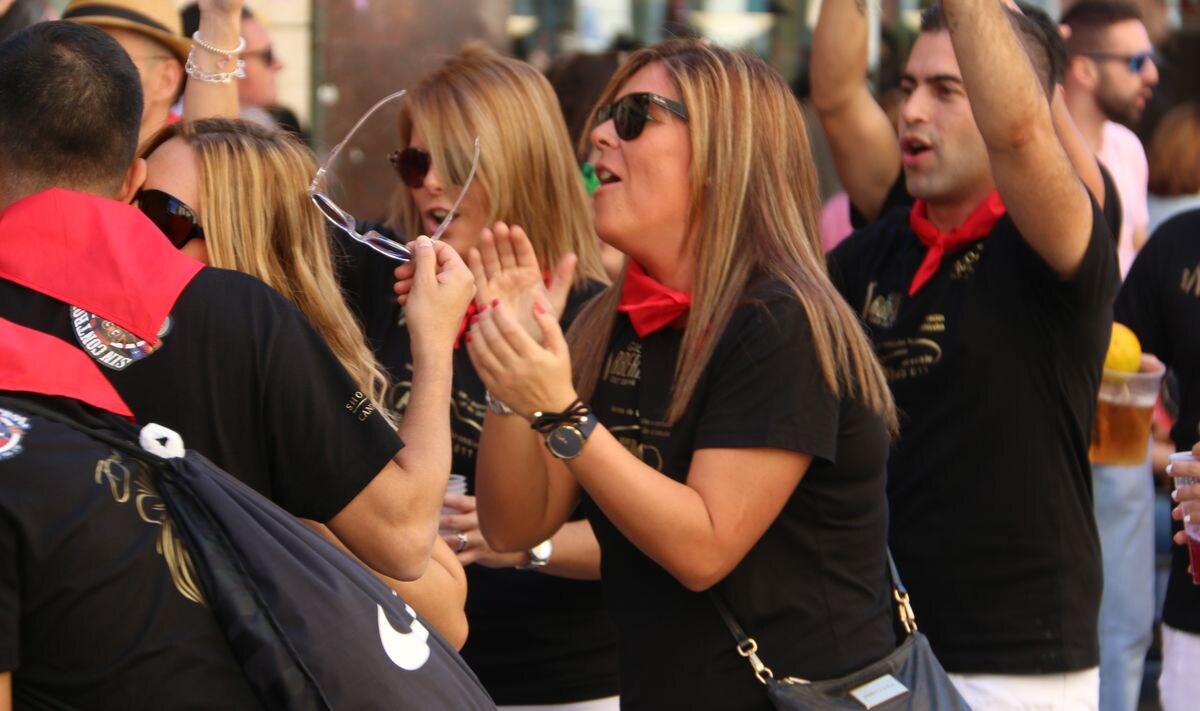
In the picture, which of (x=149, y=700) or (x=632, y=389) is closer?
(x=149, y=700)

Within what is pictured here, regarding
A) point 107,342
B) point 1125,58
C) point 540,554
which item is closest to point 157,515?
point 107,342

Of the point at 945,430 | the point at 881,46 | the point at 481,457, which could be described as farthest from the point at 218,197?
the point at 881,46

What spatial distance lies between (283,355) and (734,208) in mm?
993

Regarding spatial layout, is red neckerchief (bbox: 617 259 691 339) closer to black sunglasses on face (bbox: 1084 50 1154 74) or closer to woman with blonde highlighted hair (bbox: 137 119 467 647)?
woman with blonde highlighted hair (bbox: 137 119 467 647)

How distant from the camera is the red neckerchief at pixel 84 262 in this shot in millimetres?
2131

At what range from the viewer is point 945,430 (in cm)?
340

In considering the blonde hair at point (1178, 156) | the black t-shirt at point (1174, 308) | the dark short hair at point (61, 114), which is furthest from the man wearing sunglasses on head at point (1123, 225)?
the dark short hair at point (61, 114)

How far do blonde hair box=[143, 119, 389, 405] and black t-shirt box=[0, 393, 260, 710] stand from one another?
0.93 m

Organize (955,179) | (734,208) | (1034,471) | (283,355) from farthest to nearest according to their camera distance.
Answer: (955,179) → (1034,471) → (734,208) → (283,355)

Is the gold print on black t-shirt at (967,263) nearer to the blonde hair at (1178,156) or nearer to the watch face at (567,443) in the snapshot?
the watch face at (567,443)

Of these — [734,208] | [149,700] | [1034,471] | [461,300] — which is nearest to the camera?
[149,700]

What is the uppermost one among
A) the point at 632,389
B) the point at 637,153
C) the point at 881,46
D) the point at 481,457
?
the point at 637,153

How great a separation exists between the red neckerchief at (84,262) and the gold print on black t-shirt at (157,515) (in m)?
0.43

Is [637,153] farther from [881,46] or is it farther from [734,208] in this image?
[881,46]
